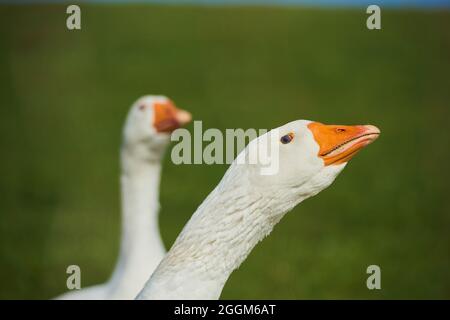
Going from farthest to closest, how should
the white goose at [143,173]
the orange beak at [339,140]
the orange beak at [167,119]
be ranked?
the orange beak at [167,119], the white goose at [143,173], the orange beak at [339,140]

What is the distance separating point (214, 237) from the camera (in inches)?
164

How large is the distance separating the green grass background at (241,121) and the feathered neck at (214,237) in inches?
166

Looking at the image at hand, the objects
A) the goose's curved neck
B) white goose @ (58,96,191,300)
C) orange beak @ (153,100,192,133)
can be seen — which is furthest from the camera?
orange beak @ (153,100,192,133)

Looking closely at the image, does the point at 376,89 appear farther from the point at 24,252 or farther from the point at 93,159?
the point at 24,252

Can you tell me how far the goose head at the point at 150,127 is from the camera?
7.14 meters

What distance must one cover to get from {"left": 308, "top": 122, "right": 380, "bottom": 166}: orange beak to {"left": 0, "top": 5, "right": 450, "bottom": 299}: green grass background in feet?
13.8

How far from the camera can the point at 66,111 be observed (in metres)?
17.9

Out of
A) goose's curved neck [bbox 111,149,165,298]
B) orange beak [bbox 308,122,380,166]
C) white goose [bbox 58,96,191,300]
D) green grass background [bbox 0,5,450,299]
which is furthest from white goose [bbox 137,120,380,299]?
green grass background [bbox 0,5,450,299]

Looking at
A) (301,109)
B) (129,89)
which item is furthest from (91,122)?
(301,109)

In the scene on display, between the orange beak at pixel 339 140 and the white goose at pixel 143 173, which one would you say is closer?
the orange beak at pixel 339 140

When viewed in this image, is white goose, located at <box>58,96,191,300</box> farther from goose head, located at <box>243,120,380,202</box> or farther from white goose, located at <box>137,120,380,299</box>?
goose head, located at <box>243,120,380,202</box>

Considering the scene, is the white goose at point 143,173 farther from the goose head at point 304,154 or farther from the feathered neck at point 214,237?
the goose head at point 304,154

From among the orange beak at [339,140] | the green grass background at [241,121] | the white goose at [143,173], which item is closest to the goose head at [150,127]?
the white goose at [143,173]

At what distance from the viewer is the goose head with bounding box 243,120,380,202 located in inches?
165
